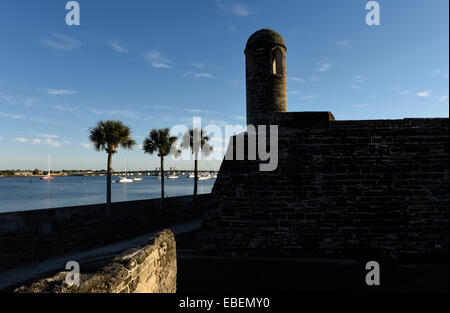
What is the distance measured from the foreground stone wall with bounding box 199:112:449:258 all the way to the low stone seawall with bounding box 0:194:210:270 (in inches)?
320

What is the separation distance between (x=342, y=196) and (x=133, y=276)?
768 cm

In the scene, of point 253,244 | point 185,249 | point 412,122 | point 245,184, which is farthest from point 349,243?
point 185,249

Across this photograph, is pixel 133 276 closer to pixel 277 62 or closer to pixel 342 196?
pixel 342 196

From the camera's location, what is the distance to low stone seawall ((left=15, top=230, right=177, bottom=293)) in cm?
291

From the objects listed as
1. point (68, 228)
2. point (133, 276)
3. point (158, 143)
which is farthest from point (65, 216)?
point (133, 276)

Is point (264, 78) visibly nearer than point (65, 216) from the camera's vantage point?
Yes

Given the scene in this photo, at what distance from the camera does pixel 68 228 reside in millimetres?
15953

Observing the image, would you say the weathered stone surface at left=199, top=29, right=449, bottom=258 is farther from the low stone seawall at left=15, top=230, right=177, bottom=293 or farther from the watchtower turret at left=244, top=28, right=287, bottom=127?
the low stone seawall at left=15, top=230, right=177, bottom=293

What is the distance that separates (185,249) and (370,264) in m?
6.90

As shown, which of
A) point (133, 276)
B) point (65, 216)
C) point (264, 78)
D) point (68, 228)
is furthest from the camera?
point (65, 216)

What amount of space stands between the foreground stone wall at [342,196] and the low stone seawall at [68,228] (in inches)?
320

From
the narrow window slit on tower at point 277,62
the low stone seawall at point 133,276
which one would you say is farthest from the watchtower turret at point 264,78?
the low stone seawall at point 133,276
